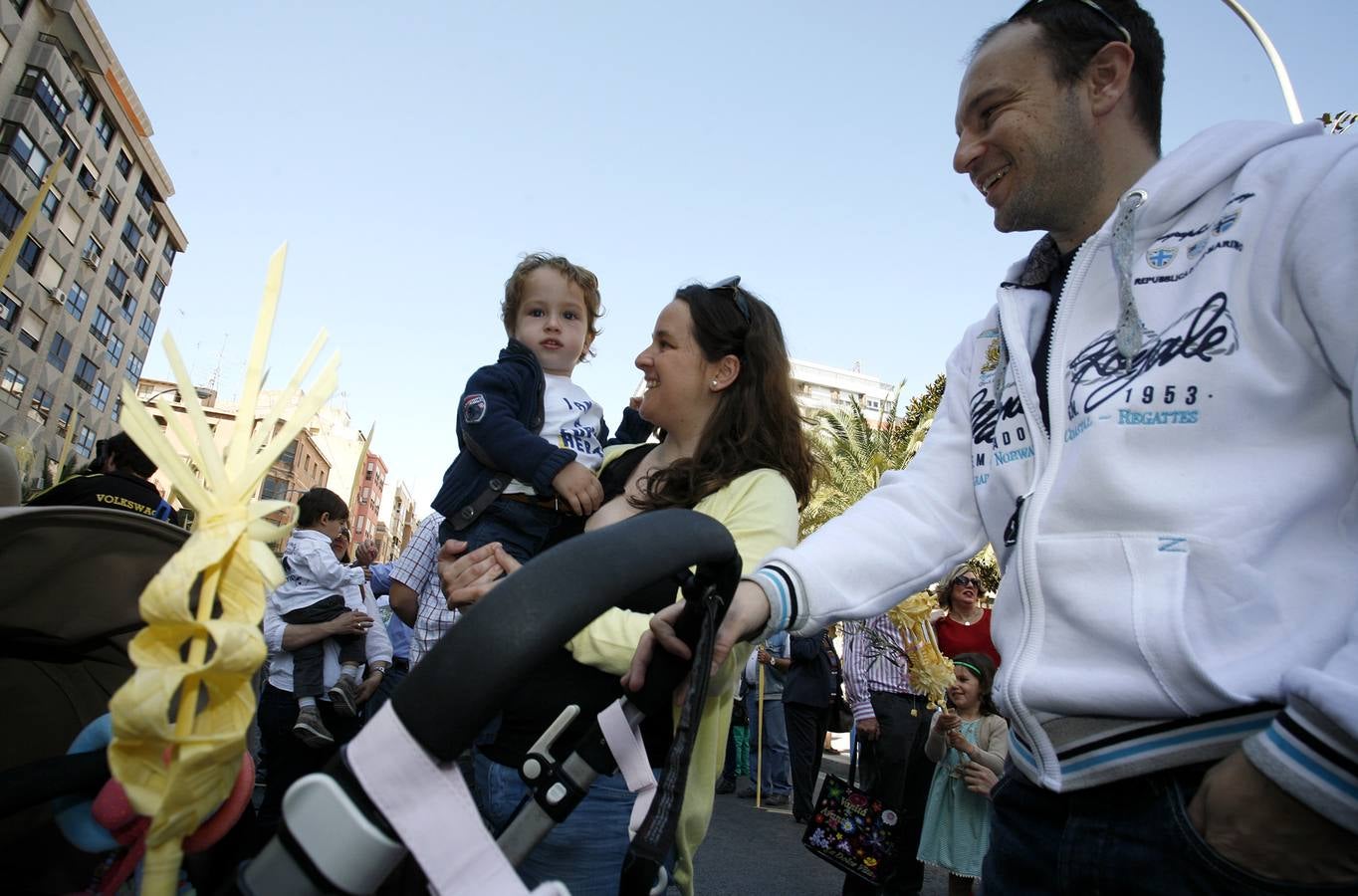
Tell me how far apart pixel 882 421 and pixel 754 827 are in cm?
1636

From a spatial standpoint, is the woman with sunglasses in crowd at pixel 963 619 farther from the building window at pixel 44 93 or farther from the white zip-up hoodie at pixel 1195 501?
the building window at pixel 44 93

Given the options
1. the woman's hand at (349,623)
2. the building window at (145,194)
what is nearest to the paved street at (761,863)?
the woman's hand at (349,623)

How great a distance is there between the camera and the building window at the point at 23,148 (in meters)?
31.4

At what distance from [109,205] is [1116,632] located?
5280cm

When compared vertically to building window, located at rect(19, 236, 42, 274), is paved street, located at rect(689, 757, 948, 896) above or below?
below

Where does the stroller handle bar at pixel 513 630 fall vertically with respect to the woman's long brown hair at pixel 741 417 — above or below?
below

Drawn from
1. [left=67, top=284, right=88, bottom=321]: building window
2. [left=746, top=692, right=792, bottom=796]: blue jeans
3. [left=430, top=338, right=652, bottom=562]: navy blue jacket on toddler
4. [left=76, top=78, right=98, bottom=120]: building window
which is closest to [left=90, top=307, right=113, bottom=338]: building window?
[left=67, top=284, right=88, bottom=321]: building window

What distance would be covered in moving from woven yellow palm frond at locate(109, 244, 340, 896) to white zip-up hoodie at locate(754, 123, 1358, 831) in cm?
76

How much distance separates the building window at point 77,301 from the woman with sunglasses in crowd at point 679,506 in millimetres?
A: 48206

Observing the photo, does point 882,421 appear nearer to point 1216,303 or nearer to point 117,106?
point 1216,303

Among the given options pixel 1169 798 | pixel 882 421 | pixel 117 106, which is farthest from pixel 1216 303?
pixel 117 106

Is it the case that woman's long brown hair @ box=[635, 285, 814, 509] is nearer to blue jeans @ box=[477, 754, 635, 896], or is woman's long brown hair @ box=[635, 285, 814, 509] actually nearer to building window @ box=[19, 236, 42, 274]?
blue jeans @ box=[477, 754, 635, 896]

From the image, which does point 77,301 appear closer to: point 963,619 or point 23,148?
point 23,148

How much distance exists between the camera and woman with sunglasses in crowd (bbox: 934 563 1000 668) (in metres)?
5.75
